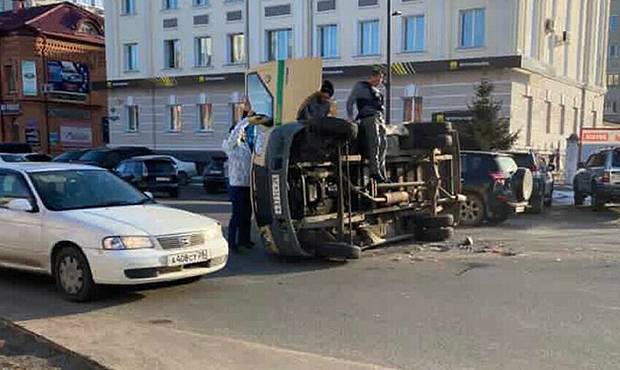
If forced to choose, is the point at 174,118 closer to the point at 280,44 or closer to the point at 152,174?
the point at 280,44

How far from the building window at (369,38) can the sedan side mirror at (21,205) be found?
27.7 meters

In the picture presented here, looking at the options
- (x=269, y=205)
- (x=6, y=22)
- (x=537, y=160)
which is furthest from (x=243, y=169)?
(x=6, y=22)

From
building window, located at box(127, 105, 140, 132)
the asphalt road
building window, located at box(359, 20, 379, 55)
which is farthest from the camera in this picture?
building window, located at box(127, 105, 140, 132)

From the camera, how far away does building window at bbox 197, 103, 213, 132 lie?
39.6 meters

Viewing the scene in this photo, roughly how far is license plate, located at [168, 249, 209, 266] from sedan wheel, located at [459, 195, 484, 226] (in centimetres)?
771

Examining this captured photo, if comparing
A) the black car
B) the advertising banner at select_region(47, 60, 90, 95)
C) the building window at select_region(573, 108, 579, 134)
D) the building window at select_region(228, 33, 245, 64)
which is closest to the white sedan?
the black car

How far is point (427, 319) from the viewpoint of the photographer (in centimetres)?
614

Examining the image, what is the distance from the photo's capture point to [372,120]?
893 centimetres

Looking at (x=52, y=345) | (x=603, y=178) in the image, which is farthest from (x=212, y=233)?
(x=603, y=178)

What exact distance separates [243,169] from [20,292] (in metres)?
3.62

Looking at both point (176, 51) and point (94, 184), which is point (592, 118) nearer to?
point (176, 51)

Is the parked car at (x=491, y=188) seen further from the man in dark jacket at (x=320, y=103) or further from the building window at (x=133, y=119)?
the building window at (x=133, y=119)

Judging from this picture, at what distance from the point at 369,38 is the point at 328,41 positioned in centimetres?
249

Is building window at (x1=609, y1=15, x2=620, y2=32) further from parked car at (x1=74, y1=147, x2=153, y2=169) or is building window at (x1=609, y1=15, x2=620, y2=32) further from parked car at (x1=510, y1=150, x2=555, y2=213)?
parked car at (x1=510, y1=150, x2=555, y2=213)
